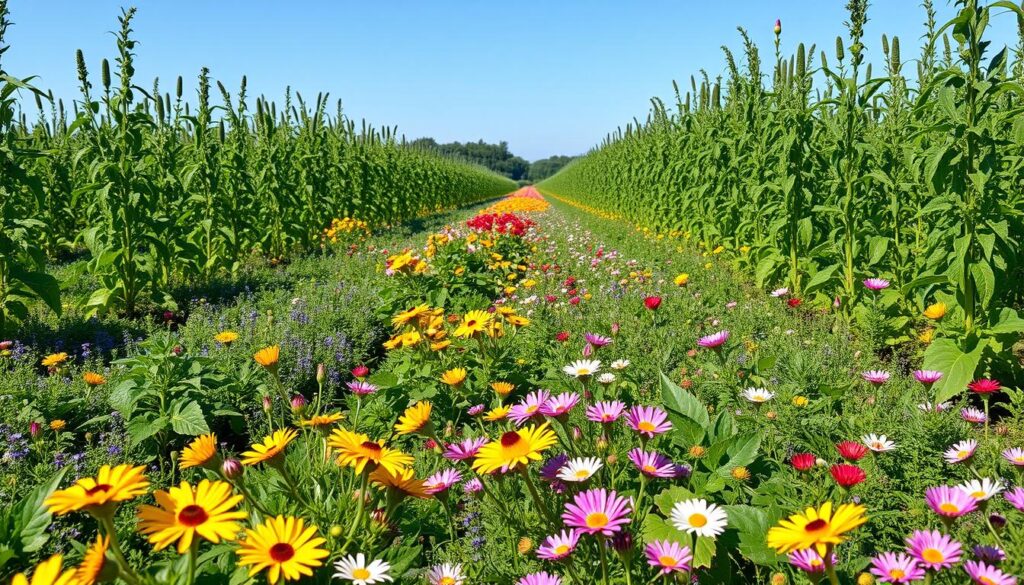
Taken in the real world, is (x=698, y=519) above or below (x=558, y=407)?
below

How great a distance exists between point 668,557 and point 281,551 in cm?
78

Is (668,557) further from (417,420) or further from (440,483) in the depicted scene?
(417,420)

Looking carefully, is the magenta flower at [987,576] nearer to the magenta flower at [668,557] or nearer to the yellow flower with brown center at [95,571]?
the magenta flower at [668,557]

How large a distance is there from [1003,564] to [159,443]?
2.99m

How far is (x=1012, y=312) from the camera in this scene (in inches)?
122

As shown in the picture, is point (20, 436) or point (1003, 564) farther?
point (20, 436)

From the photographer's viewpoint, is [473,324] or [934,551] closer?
[934,551]

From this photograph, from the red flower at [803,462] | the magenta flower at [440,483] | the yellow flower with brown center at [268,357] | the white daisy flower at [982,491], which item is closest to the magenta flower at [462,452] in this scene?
the magenta flower at [440,483]

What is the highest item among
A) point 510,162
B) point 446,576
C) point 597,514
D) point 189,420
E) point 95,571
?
point 510,162

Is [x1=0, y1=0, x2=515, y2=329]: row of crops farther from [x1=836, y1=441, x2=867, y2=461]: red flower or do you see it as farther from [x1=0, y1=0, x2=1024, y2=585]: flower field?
[x1=836, y1=441, x2=867, y2=461]: red flower

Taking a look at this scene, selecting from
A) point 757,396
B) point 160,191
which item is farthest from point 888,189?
point 160,191

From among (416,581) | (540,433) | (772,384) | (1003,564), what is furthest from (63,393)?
(1003,564)

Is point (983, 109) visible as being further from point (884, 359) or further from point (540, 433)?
point (540, 433)

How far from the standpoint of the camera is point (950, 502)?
47.8 inches
